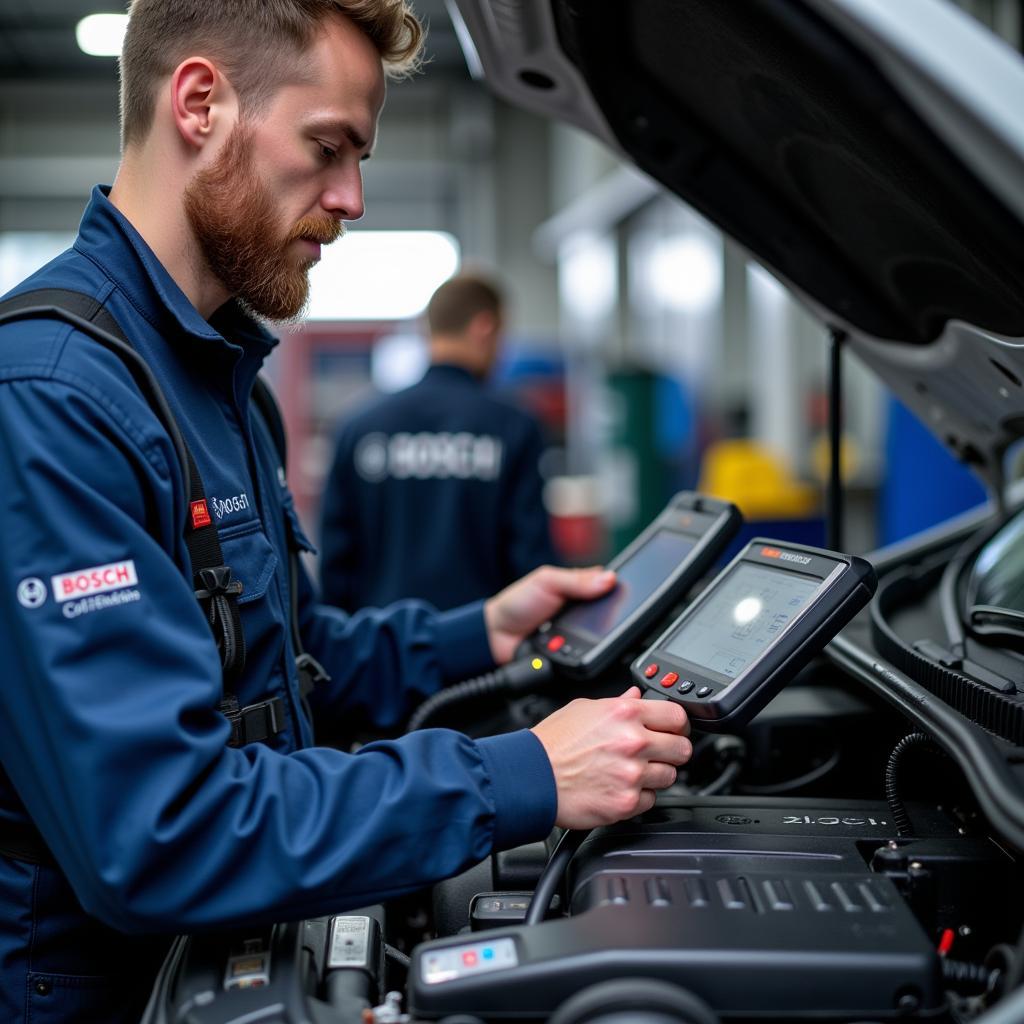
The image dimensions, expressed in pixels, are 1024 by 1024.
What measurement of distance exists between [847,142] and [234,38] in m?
0.62

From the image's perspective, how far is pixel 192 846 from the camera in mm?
918

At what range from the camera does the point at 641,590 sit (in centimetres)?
153

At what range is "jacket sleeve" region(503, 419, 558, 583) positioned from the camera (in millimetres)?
3285

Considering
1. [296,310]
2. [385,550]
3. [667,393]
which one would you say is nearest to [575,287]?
[667,393]

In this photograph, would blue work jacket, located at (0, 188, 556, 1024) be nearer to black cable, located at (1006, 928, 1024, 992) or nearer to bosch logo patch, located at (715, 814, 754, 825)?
bosch logo patch, located at (715, 814, 754, 825)

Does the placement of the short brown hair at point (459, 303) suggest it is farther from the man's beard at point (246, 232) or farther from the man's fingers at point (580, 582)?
the man's beard at point (246, 232)

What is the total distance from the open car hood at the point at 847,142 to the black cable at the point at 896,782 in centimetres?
42

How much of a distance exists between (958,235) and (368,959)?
2.84 feet

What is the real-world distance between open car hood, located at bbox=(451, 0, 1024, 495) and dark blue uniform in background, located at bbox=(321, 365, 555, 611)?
5.46ft

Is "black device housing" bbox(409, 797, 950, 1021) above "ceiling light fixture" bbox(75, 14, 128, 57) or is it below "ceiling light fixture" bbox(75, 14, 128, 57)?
below

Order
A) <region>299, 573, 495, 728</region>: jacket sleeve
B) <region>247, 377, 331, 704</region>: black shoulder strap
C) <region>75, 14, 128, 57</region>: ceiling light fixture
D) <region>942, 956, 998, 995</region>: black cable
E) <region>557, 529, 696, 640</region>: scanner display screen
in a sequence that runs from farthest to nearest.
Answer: <region>75, 14, 128, 57</region>: ceiling light fixture
<region>299, 573, 495, 728</region>: jacket sleeve
<region>557, 529, 696, 640</region>: scanner display screen
<region>247, 377, 331, 704</region>: black shoulder strap
<region>942, 956, 998, 995</region>: black cable

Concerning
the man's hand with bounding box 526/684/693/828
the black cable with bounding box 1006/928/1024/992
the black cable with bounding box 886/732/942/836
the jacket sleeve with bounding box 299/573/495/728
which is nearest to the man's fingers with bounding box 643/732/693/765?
the man's hand with bounding box 526/684/693/828

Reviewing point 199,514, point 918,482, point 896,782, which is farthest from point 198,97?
point 918,482

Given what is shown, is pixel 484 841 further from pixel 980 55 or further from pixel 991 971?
pixel 980 55
